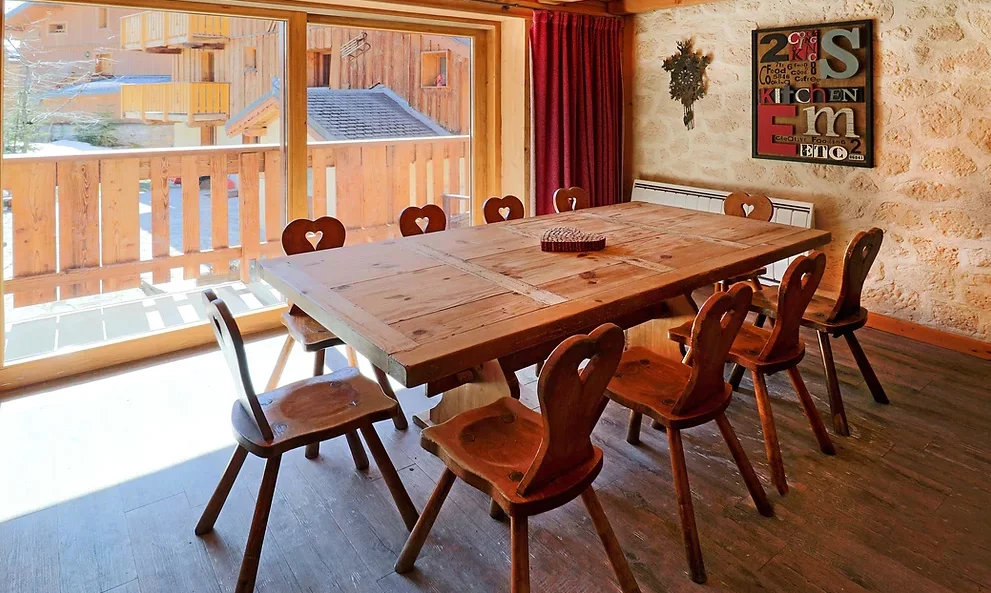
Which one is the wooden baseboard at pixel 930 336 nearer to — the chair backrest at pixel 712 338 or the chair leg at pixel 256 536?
the chair backrest at pixel 712 338

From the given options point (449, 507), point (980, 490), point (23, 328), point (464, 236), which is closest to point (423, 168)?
point (464, 236)

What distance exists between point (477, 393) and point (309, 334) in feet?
2.64

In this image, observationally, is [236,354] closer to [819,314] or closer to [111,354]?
[111,354]

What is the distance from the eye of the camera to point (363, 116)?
13.4 ft

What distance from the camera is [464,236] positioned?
9.14 ft

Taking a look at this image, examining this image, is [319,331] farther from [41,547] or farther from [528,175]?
[528,175]

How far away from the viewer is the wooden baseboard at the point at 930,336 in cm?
338

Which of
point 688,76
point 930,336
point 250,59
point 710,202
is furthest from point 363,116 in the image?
point 930,336

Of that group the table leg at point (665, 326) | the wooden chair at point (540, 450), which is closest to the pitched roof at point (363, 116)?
the table leg at point (665, 326)

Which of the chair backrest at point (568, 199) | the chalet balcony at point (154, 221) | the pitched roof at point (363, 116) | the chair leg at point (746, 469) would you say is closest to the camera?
the chair leg at point (746, 469)

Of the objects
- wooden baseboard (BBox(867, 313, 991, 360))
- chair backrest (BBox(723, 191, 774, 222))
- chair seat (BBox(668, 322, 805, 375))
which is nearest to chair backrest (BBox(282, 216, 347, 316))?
chair seat (BBox(668, 322, 805, 375))

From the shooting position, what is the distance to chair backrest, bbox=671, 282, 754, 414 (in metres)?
1.67

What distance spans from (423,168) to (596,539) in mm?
3046

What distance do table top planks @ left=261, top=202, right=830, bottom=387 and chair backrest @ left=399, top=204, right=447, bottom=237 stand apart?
0.31m
